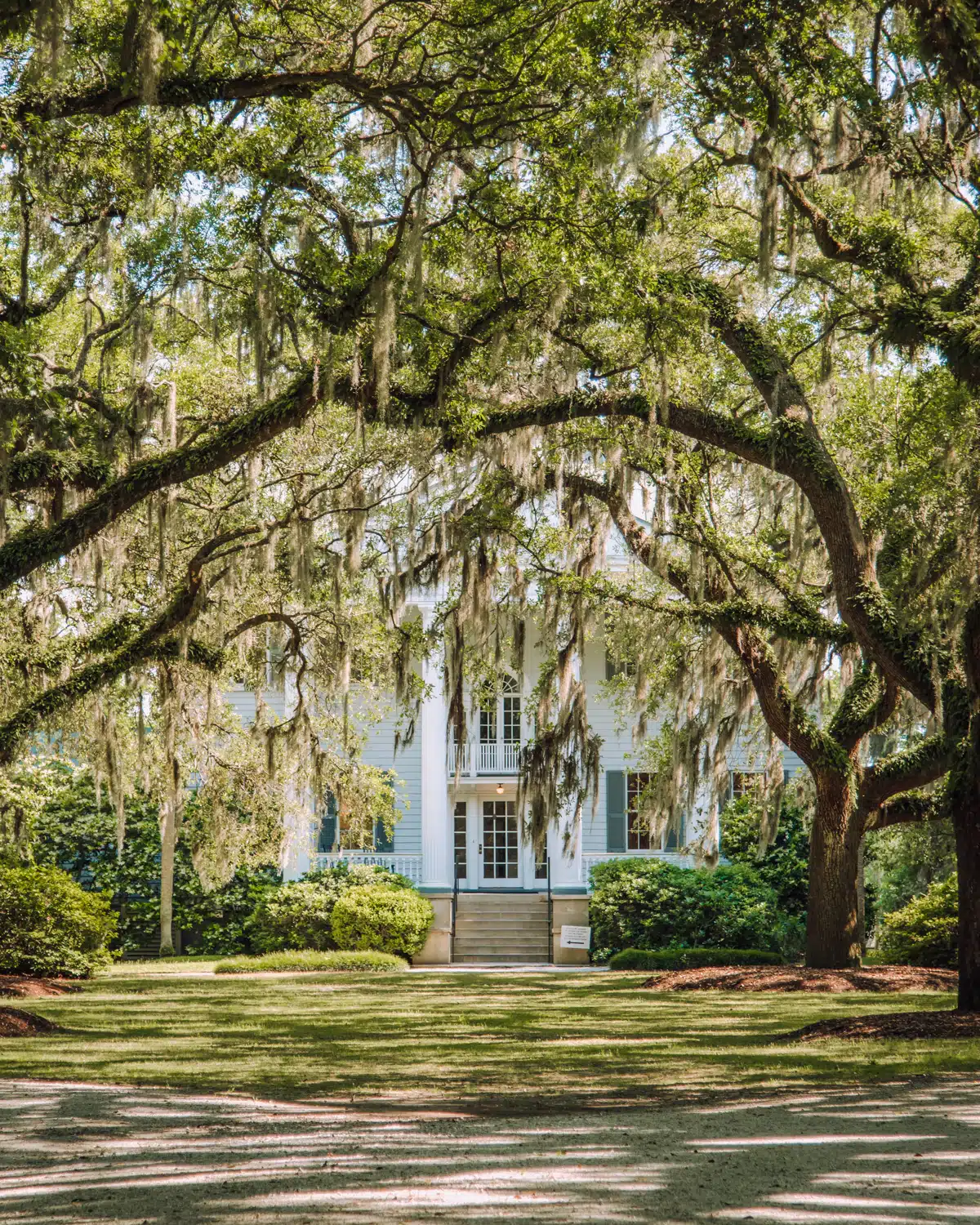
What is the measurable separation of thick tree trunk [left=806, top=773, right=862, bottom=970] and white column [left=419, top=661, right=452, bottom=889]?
8770mm

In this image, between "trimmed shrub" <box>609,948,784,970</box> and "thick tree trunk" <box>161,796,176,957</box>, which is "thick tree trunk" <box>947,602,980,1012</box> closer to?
"trimmed shrub" <box>609,948,784,970</box>

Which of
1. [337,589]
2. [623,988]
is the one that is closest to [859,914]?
[623,988]

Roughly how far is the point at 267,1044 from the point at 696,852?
10.6 meters

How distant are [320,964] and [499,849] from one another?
6289mm

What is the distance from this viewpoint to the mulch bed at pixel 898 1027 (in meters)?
8.98

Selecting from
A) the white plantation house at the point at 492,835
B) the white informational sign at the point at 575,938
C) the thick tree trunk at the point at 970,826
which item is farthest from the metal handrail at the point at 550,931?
the thick tree trunk at the point at 970,826

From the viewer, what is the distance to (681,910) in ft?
67.5

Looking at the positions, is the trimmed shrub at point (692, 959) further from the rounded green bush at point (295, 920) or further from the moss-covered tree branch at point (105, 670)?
the moss-covered tree branch at point (105, 670)

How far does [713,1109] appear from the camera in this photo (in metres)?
6.35

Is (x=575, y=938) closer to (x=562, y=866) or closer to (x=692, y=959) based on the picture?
(x=562, y=866)

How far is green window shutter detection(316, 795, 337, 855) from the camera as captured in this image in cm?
2311

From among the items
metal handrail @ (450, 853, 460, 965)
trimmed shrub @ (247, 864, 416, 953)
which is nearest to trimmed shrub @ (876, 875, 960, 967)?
metal handrail @ (450, 853, 460, 965)

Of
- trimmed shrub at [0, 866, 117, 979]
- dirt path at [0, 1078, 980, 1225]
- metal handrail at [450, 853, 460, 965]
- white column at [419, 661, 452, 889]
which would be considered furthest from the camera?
white column at [419, 661, 452, 889]

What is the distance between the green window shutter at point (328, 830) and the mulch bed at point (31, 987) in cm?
783
